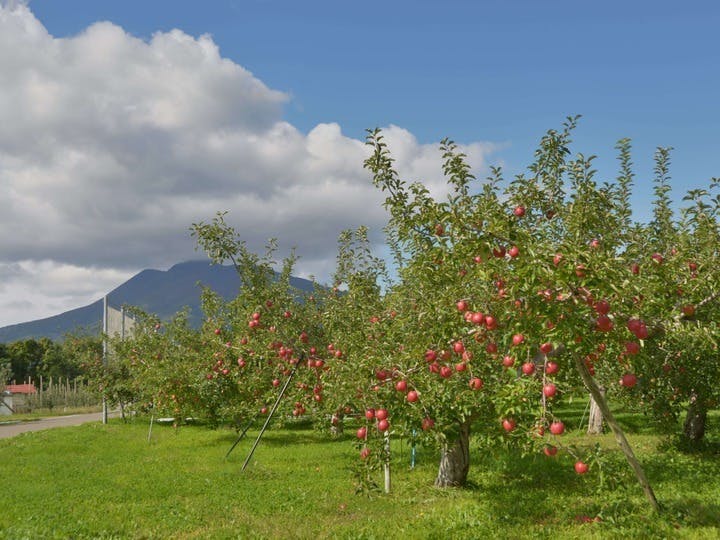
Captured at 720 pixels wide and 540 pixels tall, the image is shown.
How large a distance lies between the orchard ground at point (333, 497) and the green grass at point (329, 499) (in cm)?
3

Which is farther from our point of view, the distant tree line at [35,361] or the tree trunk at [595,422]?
the distant tree line at [35,361]

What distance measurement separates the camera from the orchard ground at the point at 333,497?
25.8 ft

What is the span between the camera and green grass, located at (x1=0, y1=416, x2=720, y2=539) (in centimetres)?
789

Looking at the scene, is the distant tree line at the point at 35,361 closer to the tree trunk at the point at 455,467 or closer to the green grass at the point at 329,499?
the green grass at the point at 329,499

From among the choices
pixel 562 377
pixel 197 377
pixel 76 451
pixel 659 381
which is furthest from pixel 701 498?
pixel 76 451

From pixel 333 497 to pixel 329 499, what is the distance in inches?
6.5

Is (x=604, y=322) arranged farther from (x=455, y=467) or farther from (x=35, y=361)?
(x=35, y=361)

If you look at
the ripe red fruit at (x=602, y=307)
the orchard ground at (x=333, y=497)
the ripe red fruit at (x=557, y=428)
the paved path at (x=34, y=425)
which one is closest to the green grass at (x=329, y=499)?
the orchard ground at (x=333, y=497)

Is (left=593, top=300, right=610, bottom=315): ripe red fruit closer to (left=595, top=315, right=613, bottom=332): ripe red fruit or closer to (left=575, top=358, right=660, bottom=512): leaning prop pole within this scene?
(left=595, top=315, right=613, bottom=332): ripe red fruit

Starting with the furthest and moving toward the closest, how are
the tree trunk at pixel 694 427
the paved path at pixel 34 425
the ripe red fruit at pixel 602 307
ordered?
the paved path at pixel 34 425
the tree trunk at pixel 694 427
the ripe red fruit at pixel 602 307

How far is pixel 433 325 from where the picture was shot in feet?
22.8

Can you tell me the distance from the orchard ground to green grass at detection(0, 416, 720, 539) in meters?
0.03

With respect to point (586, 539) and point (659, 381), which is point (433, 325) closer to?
point (586, 539)

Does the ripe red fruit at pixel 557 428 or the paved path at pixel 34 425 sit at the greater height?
the ripe red fruit at pixel 557 428
